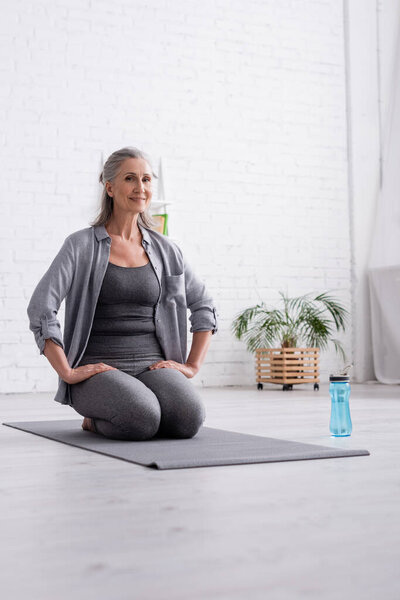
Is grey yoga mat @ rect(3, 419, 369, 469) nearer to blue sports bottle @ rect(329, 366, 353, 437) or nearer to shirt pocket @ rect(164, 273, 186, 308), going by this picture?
blue sports bottle @ rect(329, 366, 353, 437)

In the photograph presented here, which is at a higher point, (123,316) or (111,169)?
(111,169)

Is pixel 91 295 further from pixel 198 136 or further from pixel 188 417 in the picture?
pixel 198 136

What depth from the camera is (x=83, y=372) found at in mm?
2467

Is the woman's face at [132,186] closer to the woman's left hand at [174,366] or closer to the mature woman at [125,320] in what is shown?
the mature woman at [125,320]

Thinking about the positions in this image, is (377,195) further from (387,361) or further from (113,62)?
(113,62)

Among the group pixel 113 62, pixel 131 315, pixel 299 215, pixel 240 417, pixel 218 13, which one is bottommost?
pixel 240 417

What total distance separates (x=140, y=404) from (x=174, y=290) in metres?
0.48

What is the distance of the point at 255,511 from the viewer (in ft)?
4.73

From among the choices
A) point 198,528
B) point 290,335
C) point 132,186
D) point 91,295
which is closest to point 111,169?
point 132,186

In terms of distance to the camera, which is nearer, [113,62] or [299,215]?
[113,62]

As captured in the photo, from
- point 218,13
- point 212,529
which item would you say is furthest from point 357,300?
point 212,529

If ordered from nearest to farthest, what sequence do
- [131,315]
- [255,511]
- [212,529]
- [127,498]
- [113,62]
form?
[212,529] < [255,511] < [127,498] < [131,315] < [113,62]

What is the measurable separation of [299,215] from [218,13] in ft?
4.93

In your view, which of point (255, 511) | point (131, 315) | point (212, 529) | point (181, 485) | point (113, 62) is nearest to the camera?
point (212, 529)
